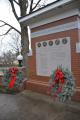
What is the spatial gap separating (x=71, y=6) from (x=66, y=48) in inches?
58.7

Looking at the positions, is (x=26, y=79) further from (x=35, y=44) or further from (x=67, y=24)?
(x=67, y=24)

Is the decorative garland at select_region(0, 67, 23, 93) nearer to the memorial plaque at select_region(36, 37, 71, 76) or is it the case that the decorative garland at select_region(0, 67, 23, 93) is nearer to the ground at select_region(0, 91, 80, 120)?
the ground at select_region(0, 91, 80, 120)

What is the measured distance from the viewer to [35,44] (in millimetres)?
11031

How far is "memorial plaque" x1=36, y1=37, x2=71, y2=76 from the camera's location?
910 cm

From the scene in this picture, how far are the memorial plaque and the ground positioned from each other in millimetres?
1116

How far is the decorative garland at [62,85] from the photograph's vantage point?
23.7ft

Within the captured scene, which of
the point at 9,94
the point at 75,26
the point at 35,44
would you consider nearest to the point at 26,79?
the point at 9,94

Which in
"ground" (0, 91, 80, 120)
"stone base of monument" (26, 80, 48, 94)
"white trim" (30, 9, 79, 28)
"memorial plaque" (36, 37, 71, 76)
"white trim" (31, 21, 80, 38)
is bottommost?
"ground" (0, 91, 80, 120)

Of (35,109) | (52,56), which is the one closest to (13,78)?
(52,56)

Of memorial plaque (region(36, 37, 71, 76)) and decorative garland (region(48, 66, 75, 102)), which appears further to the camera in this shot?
memorial plaque (region(36, 37, 71, 76))

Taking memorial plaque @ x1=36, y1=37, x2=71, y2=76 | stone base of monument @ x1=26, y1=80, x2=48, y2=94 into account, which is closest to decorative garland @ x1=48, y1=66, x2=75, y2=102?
memorial plaque @ x1=36, y1=37, x2=71, y2=76

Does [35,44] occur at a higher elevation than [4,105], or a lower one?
higher

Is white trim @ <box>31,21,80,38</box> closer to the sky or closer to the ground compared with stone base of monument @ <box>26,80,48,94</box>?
closer to the sky

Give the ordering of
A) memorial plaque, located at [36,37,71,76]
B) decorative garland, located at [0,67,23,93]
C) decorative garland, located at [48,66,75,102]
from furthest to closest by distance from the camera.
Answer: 1. decorative garland, located at [0,67,23,93]
2. memorial plaque, located at [36,37,71,76]
3. decorative garland, located at [48,66,75,102]
